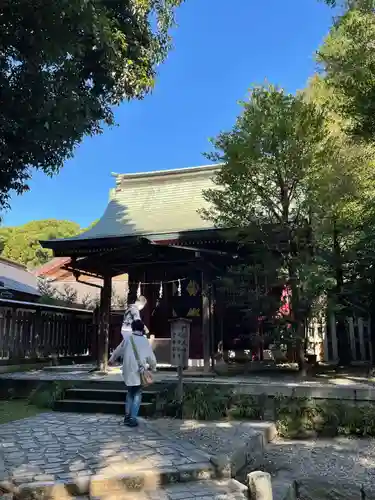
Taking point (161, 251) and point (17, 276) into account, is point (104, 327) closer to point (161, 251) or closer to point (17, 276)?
point (161, 251)

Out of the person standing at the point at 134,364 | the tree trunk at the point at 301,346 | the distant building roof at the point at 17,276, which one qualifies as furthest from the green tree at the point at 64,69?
the distant building roof at the point at 17,276

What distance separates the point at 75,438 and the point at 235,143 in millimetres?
6613

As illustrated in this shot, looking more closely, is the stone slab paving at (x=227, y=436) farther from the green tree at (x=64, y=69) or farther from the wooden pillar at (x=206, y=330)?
the green tree at (x=64, y=69)

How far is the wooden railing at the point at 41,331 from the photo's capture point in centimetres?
1175

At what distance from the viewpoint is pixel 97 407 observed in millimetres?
8047

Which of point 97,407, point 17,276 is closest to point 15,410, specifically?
point 97,407

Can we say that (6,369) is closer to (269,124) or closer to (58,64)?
(58,64)

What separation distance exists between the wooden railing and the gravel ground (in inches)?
319

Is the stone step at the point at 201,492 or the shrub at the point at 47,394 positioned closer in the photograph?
the stone step at the point at 201,492

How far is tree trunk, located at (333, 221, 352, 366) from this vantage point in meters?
9.49

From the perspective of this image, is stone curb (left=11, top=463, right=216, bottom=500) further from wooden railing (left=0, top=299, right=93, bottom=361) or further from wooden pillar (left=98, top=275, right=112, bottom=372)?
wooden railing (left=0, top=299, right=93, bottom=361)

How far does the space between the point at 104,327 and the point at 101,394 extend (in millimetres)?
3333

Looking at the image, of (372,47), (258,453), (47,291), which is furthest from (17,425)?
(47,291)

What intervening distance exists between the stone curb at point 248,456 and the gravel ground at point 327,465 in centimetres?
13
